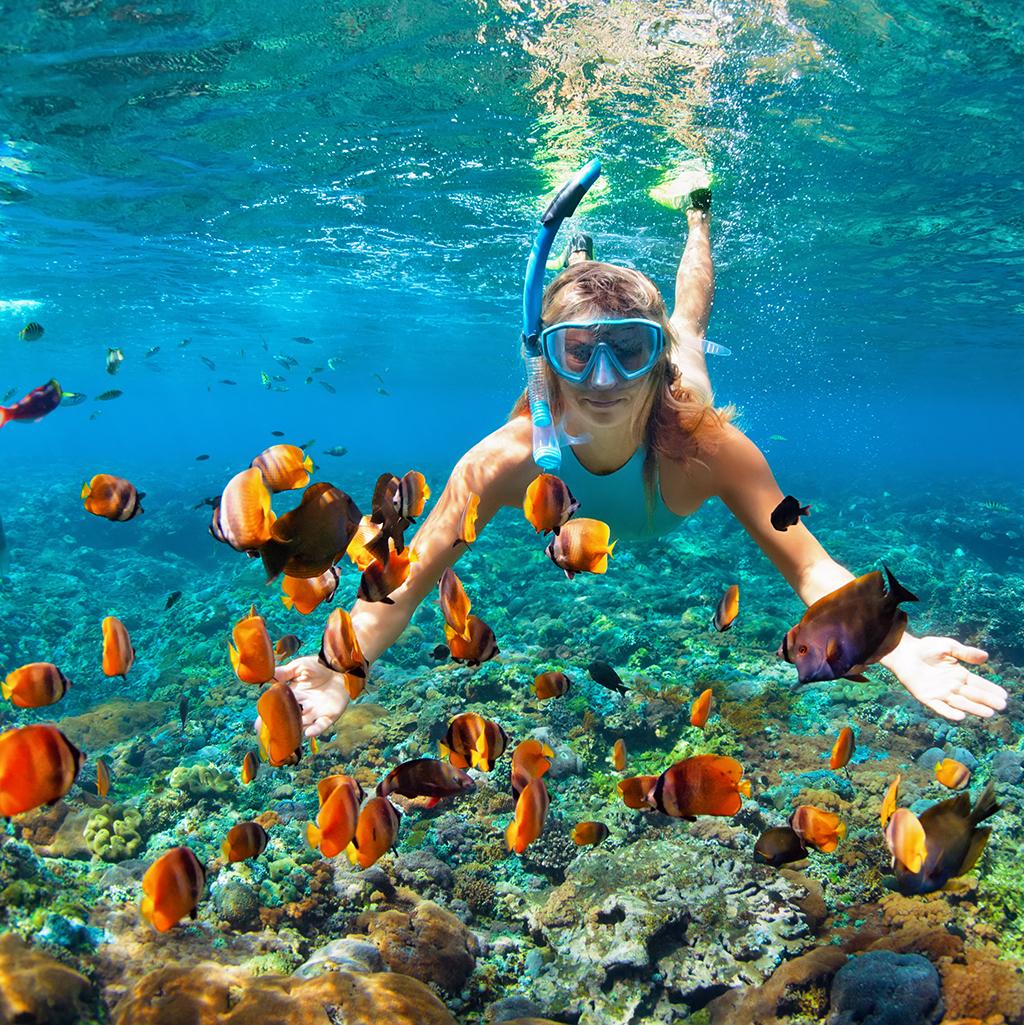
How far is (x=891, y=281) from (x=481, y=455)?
92.1ft

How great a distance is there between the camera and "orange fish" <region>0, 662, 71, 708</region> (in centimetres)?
327

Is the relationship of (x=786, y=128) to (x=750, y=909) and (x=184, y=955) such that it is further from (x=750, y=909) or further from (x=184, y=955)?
(x=184, y=955)

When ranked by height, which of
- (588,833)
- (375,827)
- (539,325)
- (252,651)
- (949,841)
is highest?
(539,325)

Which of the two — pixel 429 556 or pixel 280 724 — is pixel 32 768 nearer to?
pixel 280 724

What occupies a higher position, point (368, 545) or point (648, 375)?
point (648, 375)

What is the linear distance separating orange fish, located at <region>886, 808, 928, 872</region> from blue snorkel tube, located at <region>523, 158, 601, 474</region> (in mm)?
2608

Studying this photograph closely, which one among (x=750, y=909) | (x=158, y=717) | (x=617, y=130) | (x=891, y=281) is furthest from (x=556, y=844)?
(x=891, y=281)

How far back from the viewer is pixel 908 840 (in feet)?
8.78

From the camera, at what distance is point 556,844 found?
20.1 ft

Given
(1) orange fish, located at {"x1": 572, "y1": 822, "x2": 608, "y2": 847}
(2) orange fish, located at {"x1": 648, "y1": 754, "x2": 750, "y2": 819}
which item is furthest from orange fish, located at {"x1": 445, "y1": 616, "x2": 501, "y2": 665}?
(1) orange fish, located at {"x1": 572, "y1": 822, "x2": 608, "y2": 847}

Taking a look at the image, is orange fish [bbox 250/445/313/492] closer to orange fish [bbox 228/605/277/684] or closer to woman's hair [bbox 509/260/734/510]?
orange fish [bbox 228/605/277/684]

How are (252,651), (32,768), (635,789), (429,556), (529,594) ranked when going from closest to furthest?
(32,768), (252,651), (635,789), (429,556), (529,594)

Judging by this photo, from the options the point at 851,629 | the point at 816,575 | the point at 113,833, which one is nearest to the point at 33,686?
the point at 851,629

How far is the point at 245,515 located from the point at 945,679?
2975mm
